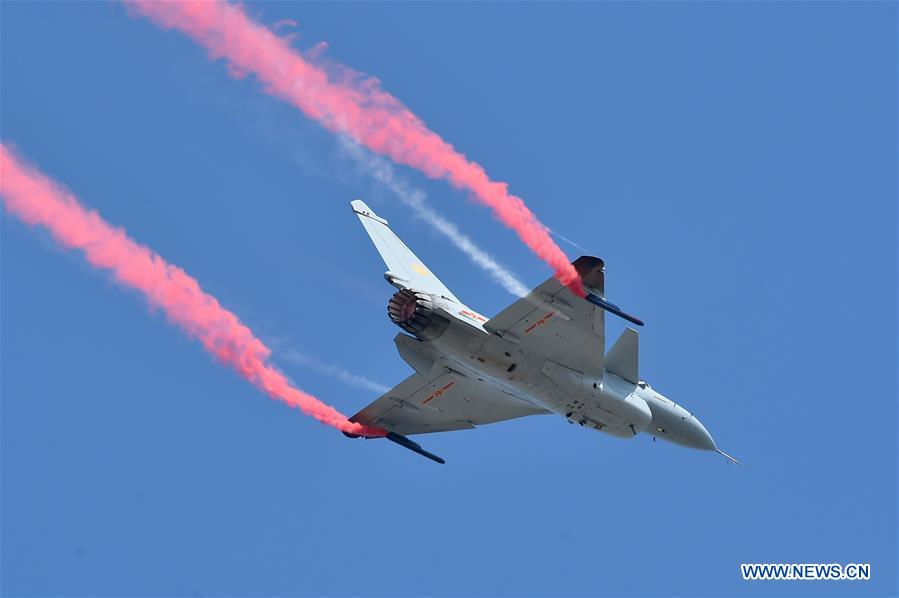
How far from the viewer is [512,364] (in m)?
25.0

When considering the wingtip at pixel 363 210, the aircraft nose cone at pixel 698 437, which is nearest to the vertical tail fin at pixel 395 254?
the wingtip at pixel 363 210

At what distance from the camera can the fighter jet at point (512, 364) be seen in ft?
79.0

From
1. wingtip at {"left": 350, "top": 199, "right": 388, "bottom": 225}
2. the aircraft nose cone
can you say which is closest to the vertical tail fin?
wingtip at {"left": 350, "top": 199, "right": 388, "bottom": 225}

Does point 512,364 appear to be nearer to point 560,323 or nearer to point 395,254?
point 560,323

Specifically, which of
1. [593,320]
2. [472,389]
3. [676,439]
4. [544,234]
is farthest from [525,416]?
[544,234]

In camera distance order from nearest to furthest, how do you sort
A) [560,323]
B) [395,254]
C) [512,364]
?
[560,323] → [512,364] → [395,254]

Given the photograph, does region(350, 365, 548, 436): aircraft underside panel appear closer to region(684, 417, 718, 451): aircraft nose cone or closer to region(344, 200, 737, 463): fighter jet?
region(344, 200, 737, 463): fighter jet

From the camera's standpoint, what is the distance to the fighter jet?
24.1 m

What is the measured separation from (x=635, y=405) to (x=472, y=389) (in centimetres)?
399

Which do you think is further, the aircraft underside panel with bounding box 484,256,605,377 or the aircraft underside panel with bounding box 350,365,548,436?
the aircraft underside panel with bounding box 350,365,548,436

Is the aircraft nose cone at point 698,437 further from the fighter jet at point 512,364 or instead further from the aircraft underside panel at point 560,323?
the aircraft underside panel at point 560,323

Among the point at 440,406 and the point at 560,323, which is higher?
the point at 560,323

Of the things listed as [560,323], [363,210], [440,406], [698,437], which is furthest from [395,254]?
[698,437]

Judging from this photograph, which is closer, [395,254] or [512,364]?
[512,364]
